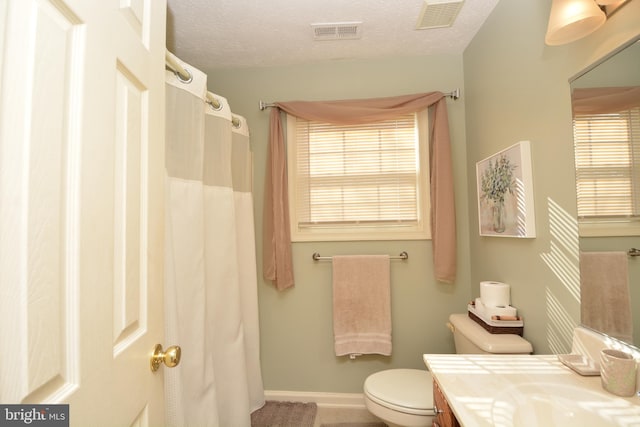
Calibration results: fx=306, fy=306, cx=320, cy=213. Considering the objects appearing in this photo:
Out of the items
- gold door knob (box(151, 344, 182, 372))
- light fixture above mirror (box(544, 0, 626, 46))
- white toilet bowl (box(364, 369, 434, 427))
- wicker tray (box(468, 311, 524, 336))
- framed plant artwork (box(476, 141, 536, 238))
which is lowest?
white toilet bowl (box(364, 369, 434, 427))

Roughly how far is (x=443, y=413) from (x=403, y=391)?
59 cm

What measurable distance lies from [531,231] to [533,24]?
889 millimetres

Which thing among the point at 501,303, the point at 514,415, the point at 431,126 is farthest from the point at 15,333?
the point at 431,126

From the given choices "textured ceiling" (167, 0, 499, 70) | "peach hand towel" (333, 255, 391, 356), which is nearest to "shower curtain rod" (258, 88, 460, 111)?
"textured ceiling" (167, 0, 499, 70)

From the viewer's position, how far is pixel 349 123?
2080 millimetres

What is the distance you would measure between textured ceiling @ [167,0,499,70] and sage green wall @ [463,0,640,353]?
29 centimetres

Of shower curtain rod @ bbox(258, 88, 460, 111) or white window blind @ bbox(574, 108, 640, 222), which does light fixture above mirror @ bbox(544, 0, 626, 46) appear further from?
shower curtain rod @ bbox(258, 88, 460, 111)

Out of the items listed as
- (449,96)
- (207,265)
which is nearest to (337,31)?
(449,96)

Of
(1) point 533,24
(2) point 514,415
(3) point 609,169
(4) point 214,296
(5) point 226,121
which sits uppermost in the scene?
(1) point 533,24

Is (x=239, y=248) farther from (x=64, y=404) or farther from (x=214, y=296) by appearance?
(x=64, y=404)

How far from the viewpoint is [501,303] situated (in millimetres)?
1526

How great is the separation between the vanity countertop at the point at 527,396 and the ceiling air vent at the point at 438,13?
5.53ft

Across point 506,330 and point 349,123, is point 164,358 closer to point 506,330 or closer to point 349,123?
point 506,330

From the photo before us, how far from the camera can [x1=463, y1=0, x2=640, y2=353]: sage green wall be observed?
1.12 m
